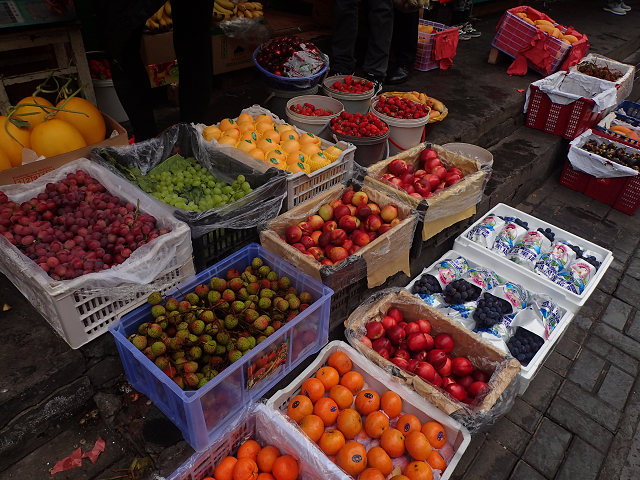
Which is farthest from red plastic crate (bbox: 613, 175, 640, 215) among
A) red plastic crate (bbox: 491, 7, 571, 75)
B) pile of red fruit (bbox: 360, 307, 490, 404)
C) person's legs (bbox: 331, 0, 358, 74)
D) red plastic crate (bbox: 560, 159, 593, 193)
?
pile of red fruit (bbox: 360, 307, 490, 404)

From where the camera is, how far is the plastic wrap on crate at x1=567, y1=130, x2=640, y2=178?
433cm

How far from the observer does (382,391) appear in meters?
2.16

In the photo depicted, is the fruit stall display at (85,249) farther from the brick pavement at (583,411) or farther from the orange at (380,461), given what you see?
the brick pavement at (583,411)

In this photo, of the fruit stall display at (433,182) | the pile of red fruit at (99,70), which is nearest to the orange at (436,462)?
the fruit stall display at (433,182)

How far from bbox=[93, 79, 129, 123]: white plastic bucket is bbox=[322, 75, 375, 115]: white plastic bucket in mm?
1758

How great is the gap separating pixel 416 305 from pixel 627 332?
1.78m

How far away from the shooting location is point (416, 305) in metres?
2.53

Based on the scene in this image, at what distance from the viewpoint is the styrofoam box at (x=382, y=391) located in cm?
193

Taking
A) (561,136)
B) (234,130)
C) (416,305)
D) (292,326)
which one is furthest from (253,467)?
(561,136)

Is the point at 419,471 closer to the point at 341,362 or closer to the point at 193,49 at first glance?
the point at 341,362

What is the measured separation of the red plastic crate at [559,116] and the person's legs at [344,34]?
2223 millimetres

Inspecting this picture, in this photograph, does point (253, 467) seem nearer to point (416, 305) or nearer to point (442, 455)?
point (442, 455)

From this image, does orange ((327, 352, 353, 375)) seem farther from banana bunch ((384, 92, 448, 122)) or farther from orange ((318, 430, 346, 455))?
banana bunch ((384, 92, 448, 122))

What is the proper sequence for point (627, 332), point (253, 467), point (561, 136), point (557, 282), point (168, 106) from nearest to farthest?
point (253, 467)
point (557, 282)
point (627, 332)
point (168, 106)
point (561, 136)
